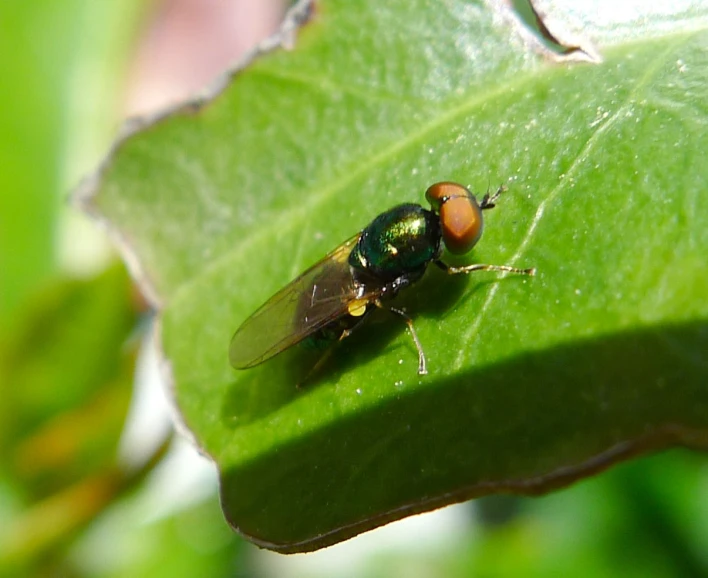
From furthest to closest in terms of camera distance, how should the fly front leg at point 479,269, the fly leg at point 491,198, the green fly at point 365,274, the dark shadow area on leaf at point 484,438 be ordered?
the green fly at point 365,274, the fly leg at point 491,198, the fly front leg at point 479,269, the dark shadow area on leaf at point 484,438

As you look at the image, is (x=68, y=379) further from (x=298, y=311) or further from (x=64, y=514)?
(x=298, y=311)

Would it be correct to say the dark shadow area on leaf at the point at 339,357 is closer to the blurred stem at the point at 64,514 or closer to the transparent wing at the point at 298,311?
the transparent wing at the point at 298,311

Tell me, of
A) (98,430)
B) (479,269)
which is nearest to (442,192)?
(479,269)

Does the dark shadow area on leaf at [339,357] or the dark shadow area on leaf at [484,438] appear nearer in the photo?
the dark shadow area on leaf at [484,438]

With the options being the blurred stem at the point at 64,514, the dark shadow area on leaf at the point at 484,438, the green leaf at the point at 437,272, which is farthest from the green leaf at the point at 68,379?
the dark shadow area on leaf at the point at 484,438

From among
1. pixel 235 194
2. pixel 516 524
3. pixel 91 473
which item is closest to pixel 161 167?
pixel 235 194

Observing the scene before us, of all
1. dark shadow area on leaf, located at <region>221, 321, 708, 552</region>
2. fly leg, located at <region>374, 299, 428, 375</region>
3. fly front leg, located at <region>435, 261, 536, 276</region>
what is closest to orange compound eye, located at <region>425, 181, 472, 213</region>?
fly front leg, located at <region>435, 261, 536, 276</region>

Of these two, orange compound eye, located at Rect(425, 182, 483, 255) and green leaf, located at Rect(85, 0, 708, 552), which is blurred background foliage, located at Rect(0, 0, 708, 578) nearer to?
green leaf, located at Rect(85, 0, 708, 552)
